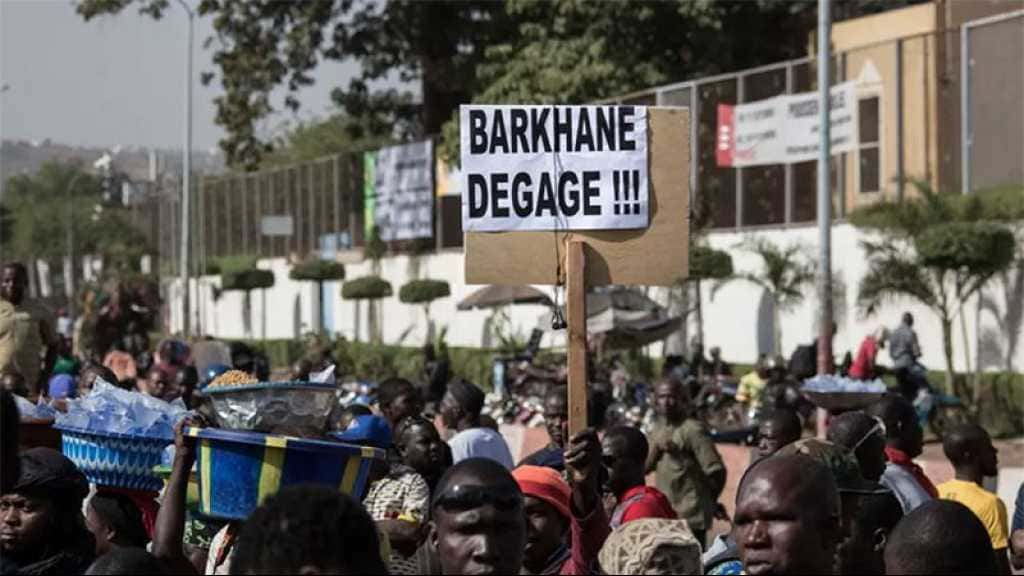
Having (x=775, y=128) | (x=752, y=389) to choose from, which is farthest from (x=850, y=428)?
(x=775, y=128)

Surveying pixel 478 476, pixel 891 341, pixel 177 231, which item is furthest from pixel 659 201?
pixel 177 231

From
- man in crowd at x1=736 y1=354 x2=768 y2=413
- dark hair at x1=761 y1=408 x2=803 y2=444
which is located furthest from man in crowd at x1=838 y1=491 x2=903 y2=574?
man in crowd at x1=736 y1=354 x2=768 y2=413

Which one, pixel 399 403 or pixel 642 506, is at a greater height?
pixel 399 403

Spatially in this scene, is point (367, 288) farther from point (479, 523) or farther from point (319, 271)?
point (479, 523)

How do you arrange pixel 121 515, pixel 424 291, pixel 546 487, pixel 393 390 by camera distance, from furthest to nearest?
pixel 424 291 < pixel 393 390 < pixel 121 515 < pixel 546 487

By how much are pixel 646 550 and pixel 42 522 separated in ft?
6.62

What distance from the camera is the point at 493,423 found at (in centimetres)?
1084

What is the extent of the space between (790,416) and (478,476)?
4026 millimetres

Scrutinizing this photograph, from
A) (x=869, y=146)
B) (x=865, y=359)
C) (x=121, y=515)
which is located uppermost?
(x=869, y=146)

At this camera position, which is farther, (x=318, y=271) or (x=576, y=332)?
(x=318, y=271)

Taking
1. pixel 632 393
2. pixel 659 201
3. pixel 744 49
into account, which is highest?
pixel 744 49

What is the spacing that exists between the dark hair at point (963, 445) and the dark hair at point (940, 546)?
3.50 meters

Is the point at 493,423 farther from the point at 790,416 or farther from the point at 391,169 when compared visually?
Result: the point at 391,169

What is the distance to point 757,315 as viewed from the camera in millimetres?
30859
